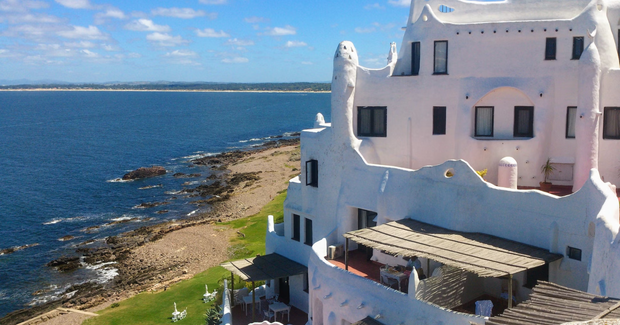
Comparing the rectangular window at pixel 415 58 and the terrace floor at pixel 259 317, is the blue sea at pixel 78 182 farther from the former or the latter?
the rectangular window at pixel 415 58

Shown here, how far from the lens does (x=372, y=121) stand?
25125 mm

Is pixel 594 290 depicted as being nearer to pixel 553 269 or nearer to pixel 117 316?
pixel 553 269

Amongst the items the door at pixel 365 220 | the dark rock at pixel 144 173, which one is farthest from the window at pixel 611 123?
the dark rock at pixel 144 173

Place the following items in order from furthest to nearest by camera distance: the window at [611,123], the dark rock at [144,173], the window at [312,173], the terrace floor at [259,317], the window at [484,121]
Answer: the dark rock at [144,173] < the window at [312,173] < the terrace floor at [259,317] < the window at [484,121] < the window at [611,123]

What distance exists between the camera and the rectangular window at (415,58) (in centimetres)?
2467

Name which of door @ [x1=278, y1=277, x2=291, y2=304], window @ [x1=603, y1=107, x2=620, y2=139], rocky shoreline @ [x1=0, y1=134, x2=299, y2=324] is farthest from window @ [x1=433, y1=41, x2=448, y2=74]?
rocky shoreline @ [x1=0, y1=134, x2=299, y2=324]

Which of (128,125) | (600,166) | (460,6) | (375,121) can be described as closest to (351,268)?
(375,121)

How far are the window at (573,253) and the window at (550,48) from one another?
956 centimetres

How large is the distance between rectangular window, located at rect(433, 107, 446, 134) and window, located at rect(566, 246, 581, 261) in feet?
30.1

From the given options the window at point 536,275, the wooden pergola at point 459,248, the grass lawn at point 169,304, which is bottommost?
the grass lawn at point 169,304

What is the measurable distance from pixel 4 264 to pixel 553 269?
47095 mm

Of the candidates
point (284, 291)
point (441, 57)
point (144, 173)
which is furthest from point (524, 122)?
point (144, 173)

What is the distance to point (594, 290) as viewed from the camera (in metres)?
13.6

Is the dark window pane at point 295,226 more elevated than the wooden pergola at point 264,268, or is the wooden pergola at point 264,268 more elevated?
the dark window pane at point 295,226
